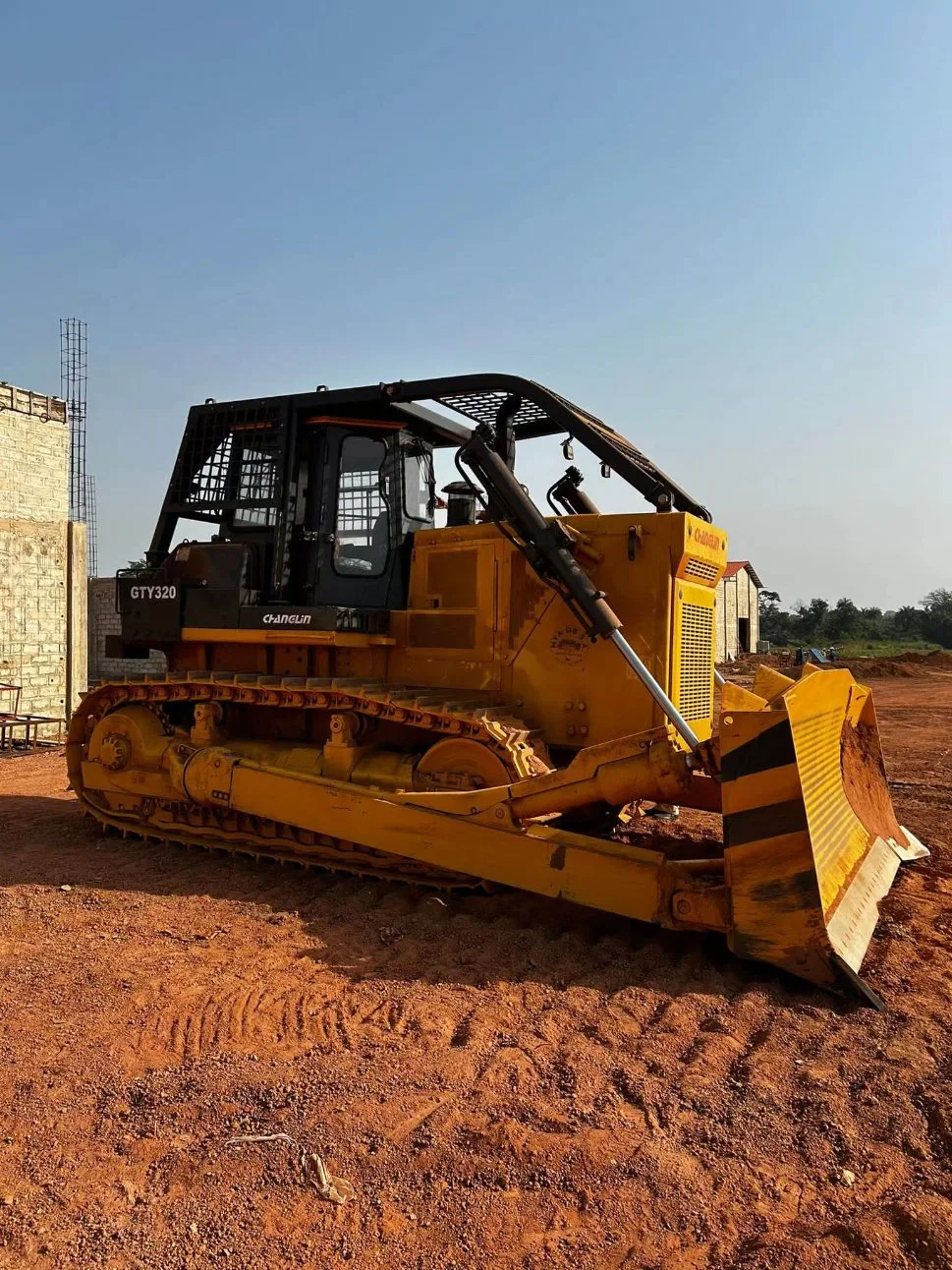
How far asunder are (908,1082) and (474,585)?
398 cm

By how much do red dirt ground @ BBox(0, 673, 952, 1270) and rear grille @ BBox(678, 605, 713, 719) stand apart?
1.63 meters

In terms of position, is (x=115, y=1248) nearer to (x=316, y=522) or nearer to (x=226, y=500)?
(x=316, y=522)

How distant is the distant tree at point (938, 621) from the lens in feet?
184

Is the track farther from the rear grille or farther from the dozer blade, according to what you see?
the dozer blade

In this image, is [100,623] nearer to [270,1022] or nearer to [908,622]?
[270,1022]

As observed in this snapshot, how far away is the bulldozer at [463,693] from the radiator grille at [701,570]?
0.02 m

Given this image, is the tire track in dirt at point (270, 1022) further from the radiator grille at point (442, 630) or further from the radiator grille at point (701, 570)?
→ the radiator grille at point (701, 570)

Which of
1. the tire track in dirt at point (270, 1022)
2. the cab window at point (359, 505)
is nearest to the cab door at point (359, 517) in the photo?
the cab window at point (359, 505)

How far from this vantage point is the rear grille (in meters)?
5.96

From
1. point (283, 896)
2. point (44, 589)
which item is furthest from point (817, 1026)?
point (44, 589)

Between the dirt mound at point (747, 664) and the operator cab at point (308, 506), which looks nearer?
the operator cab at point (308, 506)

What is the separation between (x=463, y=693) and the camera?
6.32m

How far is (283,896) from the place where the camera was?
5.67 meters

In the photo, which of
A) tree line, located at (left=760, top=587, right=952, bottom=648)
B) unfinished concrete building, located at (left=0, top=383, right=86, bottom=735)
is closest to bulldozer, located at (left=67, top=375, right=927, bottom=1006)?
unfinished concrete building, located at (left=0, top=383, right=86, bottom=735)
